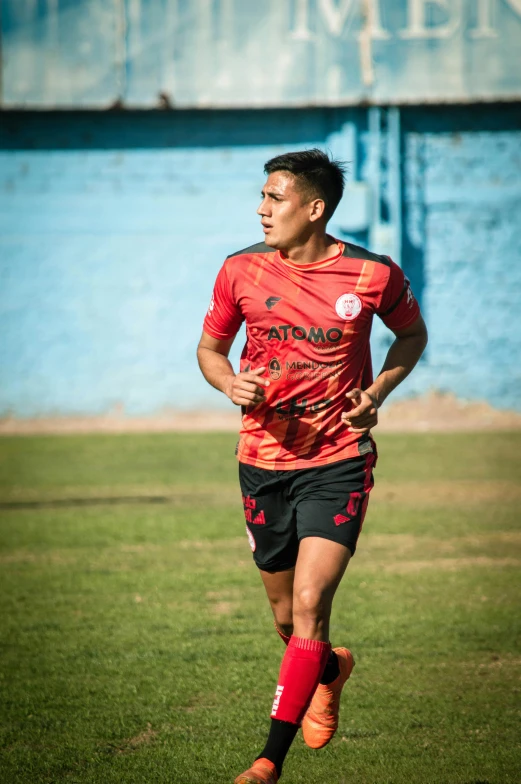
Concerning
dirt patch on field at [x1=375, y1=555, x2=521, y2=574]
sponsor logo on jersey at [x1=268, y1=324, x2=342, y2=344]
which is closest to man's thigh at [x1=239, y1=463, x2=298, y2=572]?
sponsor logo on jersey at [x1=268, y1=324, x2=342, y2=344]

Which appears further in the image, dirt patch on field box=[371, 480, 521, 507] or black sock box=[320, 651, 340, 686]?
dirt patch on field box=[371, 480, 521, 507]

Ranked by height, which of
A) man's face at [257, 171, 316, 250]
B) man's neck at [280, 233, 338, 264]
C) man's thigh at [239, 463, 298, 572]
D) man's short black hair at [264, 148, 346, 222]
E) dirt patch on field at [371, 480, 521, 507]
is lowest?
dirt patch on field at [371, 480, 521, 507]

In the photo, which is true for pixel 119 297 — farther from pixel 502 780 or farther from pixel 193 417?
pixel 502 780

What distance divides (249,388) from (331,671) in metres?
1.39

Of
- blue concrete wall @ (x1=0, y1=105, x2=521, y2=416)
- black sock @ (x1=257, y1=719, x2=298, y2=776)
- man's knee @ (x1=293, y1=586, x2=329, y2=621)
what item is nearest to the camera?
black sock @ (x1=257, y1=719, x2=298, y2=776)

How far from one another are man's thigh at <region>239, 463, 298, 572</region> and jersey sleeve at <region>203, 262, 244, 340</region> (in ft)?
2.18

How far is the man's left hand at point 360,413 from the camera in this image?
165 inches

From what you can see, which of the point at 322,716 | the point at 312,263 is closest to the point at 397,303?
the point at 312,263

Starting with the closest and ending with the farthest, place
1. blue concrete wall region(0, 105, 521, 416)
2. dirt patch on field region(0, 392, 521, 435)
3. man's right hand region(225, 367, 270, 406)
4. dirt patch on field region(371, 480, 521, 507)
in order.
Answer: man's right hand region(225, 367, 270, 406), dirt patch on field region(371, 480, 521, 507), dirt patch on field region(0, 392, 521, 435), blue concrete wall region(0, 105, 521, 416)

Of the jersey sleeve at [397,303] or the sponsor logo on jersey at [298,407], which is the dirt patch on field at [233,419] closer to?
the jersey sleeve at [397,303]

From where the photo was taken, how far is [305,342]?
4.38m

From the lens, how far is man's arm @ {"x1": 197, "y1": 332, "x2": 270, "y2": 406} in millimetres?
4148

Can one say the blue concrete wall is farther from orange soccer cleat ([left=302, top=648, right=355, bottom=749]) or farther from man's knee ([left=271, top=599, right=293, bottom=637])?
orange soccer cleat ([left=302, top=648, right=355, bottom=749])

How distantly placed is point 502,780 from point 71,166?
16.1 metres
